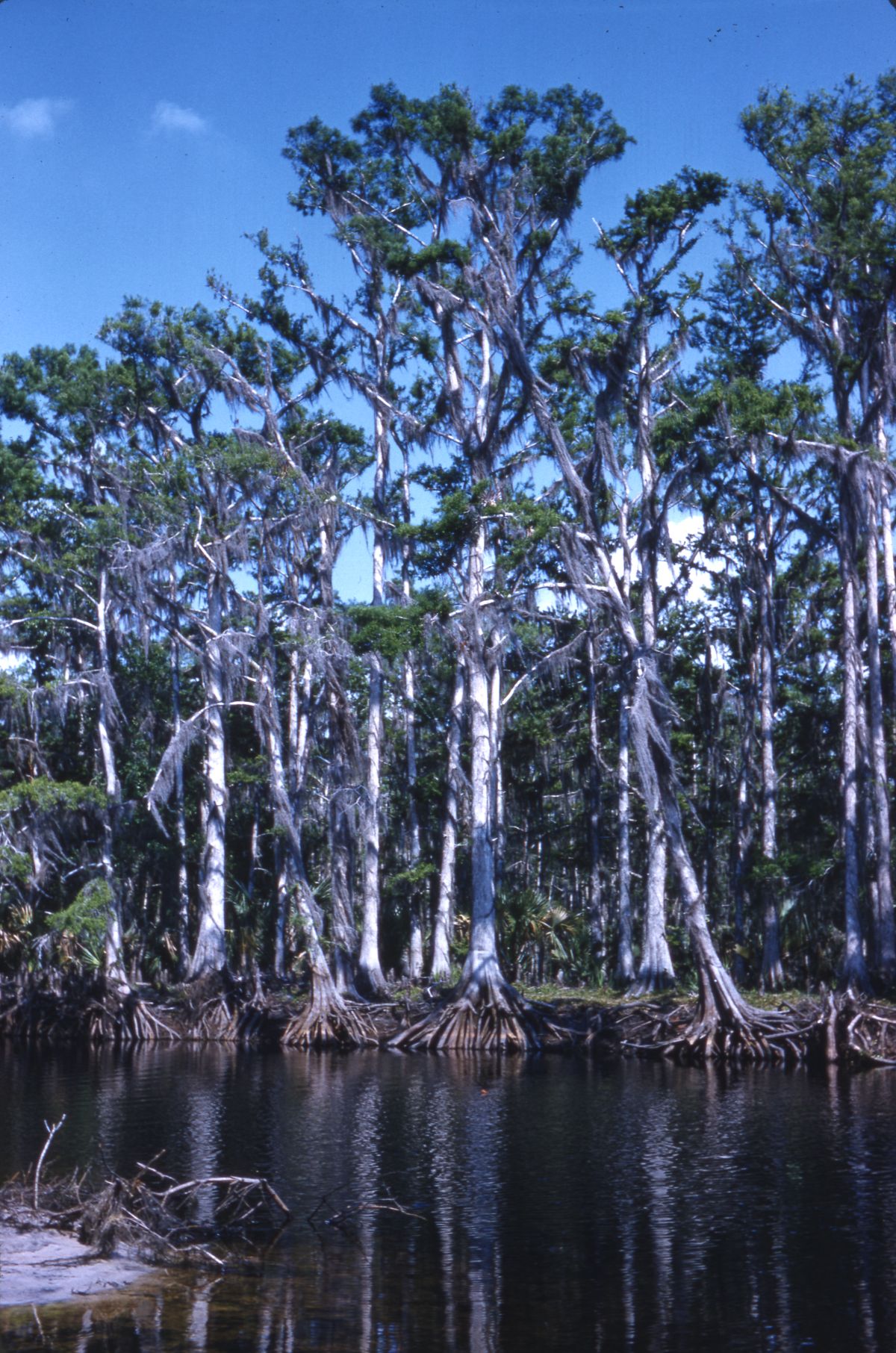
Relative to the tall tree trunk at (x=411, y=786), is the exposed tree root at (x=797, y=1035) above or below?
below

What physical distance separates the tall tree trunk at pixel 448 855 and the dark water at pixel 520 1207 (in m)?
8.27

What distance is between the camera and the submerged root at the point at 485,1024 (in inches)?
868

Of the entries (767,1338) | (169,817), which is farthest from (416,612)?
(767,1338)

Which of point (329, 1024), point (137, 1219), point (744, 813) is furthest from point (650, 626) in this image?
point (137, 1219)

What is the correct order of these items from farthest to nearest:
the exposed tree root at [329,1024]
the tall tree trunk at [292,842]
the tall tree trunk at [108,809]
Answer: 1. the tall tree trunk at [108,809]
2. the tall tree trunk at [292,842]
3. the exposed tree root at [329,1024]

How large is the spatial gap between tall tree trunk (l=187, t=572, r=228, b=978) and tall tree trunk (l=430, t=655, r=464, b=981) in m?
4.49

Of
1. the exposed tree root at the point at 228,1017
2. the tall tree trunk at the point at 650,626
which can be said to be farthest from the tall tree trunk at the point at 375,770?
the tall tree trunk at the point at 650,626

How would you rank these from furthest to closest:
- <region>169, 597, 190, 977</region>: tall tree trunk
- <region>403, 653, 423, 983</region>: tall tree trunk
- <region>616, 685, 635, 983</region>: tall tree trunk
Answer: <region>403, 653, 423, 983</region>: tall tree trunk
<region>169, 597, 190, 977</region>: tall tree trunk
<region>616, 685, 635, 983</region>: tall tree trunk

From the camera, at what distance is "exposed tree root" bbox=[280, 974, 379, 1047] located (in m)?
23.7

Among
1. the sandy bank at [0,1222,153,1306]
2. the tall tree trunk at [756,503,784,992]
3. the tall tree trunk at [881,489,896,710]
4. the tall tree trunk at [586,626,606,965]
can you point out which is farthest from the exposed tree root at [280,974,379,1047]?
the sandy bank at [0,1222,153,1306]

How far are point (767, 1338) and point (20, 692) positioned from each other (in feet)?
70.7

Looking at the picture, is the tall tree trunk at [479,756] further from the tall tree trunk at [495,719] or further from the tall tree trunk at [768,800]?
the tall tree trunk at [768,800]

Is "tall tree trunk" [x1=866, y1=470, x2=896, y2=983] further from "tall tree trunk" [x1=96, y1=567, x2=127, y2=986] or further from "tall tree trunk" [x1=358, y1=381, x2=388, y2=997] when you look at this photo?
"tall tree trunk" [x1=96, y1=567, x2=127, y2=986]

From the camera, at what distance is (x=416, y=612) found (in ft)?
80.3
